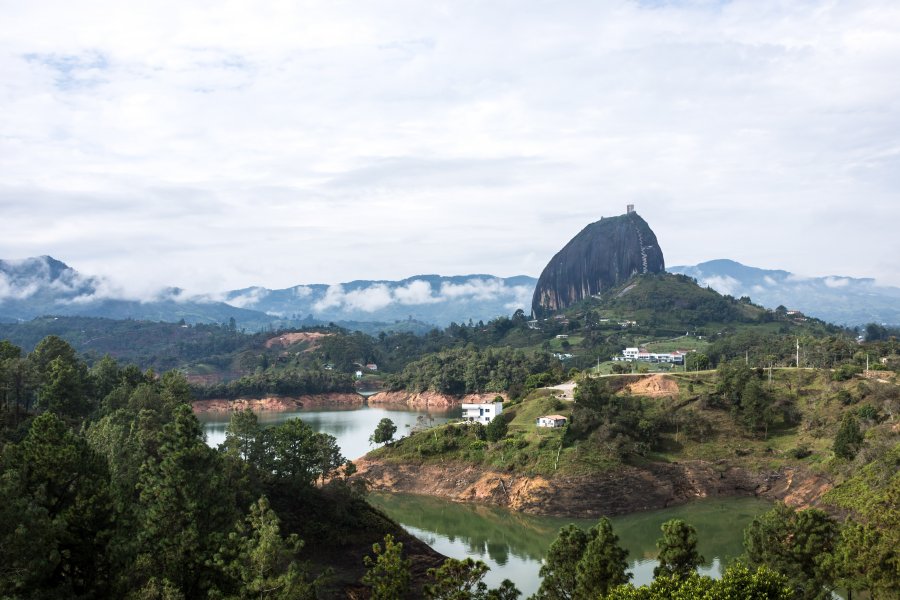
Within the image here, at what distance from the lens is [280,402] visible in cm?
10756

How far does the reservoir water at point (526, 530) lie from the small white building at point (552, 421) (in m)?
9.69

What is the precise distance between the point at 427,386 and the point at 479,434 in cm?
5070

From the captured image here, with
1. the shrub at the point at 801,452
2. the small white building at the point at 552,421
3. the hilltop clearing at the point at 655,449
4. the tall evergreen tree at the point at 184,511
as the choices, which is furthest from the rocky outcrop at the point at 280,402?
the tall evergreen tree at the point at 184,511

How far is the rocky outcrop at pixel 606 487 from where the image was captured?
152ft

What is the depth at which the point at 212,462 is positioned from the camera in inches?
952

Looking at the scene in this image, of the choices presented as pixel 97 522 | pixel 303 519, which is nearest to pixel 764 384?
pixel 303 519

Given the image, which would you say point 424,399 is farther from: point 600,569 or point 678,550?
point 600,569

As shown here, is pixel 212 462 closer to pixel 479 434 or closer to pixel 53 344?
pixel 53 344

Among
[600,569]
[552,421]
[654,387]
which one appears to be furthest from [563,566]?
[654,387]

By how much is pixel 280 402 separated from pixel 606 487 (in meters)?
70.4

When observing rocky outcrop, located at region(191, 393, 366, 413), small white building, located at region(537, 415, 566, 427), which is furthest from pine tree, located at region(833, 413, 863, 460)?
rocky outcrop, located at region(191, 393, 366, 413)

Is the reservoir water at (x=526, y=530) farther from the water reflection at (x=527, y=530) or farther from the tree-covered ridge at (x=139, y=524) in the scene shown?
the tree-covered ridge at (x=139, y=524)

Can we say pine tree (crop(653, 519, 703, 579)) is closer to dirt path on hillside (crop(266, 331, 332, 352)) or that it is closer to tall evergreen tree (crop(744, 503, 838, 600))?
tall evergreen tree (crop(744, 503, 838, 600))

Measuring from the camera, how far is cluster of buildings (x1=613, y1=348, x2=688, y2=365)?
105438mm
